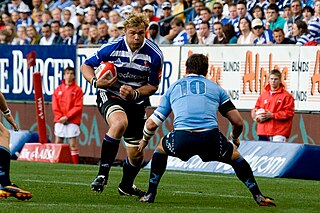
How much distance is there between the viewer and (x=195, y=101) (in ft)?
36.2

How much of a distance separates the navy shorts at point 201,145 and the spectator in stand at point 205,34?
10121 millimetres

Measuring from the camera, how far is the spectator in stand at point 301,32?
62.1 feet

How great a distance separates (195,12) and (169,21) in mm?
637

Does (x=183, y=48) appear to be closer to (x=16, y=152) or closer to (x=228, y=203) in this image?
(x=16, y=152)

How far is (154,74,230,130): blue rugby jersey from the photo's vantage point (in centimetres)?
1098

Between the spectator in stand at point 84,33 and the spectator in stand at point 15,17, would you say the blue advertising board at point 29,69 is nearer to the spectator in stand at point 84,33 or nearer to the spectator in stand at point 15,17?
the spectator in stand at point 84,33

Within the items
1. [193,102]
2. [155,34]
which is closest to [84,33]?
[155,34]

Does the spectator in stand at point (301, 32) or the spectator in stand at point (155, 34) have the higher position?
the spectator in stand at point (301, 32)

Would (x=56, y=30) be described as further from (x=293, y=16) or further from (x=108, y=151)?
(x=108, y=151)

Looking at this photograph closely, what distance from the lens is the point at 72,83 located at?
22156 millimetres

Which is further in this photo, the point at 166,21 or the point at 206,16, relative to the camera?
the point at 166,21

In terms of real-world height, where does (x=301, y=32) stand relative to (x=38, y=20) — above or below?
above

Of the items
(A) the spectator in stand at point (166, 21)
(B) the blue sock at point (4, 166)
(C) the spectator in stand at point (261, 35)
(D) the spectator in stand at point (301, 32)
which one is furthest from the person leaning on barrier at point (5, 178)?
(A) the spectator in stand at point (166, 21)

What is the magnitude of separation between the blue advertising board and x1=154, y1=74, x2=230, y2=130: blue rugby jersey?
12.3 meters
